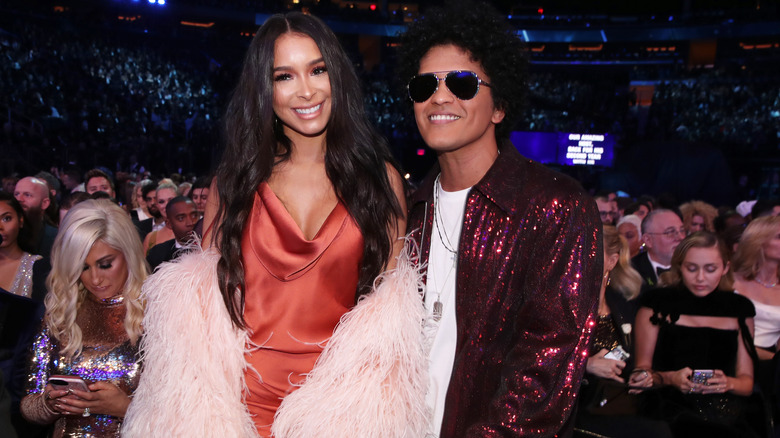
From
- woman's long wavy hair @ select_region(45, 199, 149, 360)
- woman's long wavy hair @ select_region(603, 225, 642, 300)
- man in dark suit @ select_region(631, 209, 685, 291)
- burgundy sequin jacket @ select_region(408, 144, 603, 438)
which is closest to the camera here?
burgundy sequin jacket @ select_region(408, 144, 603, 438)

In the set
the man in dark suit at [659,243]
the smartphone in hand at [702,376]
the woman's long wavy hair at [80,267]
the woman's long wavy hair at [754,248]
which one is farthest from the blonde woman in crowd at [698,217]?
the woman's long wavy hair at [80,267]

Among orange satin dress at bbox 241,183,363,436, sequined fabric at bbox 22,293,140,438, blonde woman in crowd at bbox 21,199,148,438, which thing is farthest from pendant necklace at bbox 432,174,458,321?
sequined fabric at bbox 22,293,140,438

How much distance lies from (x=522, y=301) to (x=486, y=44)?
31.6 inches

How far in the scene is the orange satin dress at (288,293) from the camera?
1.98 meters

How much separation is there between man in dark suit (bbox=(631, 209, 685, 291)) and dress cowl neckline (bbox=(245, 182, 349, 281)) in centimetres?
364

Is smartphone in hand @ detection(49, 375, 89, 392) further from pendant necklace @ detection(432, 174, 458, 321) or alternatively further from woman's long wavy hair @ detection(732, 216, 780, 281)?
woman's long wavy hair @ detection(732, 216, 780, 281)

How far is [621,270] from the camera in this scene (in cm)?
398

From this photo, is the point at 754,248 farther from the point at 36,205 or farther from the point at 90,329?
the point at 36,205

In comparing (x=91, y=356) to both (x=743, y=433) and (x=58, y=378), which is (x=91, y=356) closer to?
(x=58, y=378)

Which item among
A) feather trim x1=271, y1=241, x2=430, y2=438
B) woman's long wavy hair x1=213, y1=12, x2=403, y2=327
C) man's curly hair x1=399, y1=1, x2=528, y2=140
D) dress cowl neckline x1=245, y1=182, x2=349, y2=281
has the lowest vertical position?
feather trim x1=271, y1=241, x2=430, y2=438

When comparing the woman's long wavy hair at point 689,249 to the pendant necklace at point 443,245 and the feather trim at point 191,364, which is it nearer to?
the pendant necklace at point 443,245

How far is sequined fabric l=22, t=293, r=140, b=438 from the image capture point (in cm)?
259

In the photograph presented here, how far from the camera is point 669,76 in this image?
82.5 ft

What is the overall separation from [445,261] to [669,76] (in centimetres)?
2634
